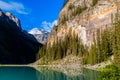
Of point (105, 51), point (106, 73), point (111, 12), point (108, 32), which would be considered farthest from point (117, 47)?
point (106, 73)

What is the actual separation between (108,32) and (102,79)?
121 meters

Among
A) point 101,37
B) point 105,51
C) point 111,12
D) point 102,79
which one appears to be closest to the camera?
point 102,79

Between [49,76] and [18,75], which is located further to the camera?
[18,75]

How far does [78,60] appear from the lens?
638ft

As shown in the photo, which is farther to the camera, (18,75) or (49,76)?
(18,75)

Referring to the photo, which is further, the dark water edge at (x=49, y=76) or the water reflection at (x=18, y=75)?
the water reflection at (x=18, y=75)

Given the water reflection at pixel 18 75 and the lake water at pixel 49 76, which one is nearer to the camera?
the lake water at pixel 49 76

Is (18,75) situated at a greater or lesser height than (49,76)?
greater

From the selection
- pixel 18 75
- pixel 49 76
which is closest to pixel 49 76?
pixel 49 76

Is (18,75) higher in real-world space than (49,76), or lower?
higher

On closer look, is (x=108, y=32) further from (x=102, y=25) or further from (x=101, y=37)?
(x=102, y=25)

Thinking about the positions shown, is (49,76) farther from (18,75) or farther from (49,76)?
(18,75)

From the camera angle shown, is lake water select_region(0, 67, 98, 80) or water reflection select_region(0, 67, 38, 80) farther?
water reflection select_region(0, 67, 38, 80)

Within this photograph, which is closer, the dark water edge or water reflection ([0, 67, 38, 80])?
→ the dark water edge
